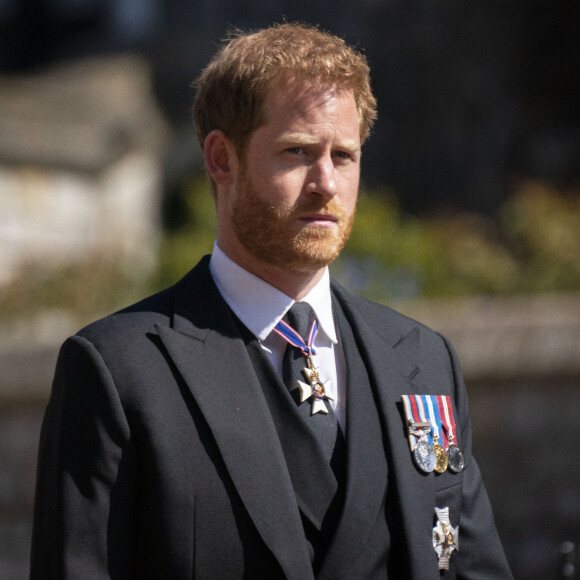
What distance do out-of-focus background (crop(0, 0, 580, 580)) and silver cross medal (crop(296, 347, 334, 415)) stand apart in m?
1.17

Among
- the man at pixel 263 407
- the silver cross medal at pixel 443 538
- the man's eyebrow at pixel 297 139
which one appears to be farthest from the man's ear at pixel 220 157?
the silver cross medal at pixel 443 538

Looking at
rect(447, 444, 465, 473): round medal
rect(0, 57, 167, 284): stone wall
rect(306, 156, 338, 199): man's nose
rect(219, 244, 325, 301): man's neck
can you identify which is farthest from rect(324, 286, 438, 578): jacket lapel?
rect(0, 57, 167, 284): stone wall

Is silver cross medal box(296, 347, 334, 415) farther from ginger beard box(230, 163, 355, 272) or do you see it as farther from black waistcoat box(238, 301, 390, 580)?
ginger beard box(230, 163, 355, 272)

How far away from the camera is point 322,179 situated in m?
2.54

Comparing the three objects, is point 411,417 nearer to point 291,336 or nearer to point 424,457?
point 424,457

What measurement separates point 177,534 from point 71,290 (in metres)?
5.29

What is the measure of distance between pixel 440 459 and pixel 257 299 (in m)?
0.71

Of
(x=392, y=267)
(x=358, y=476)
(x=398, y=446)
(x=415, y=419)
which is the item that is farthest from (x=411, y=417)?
(x=392, y=267)

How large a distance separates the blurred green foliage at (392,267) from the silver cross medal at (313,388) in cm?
467

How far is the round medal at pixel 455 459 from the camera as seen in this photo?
274cm

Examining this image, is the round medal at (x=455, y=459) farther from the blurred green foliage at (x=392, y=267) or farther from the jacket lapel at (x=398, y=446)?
the blurred green foliage at (x=392, y=267)

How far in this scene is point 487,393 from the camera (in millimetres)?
6598

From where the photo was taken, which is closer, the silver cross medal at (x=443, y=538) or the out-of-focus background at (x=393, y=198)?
the silver cross medal at (x=443, y=538)

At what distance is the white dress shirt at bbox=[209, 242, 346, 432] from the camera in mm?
2650
